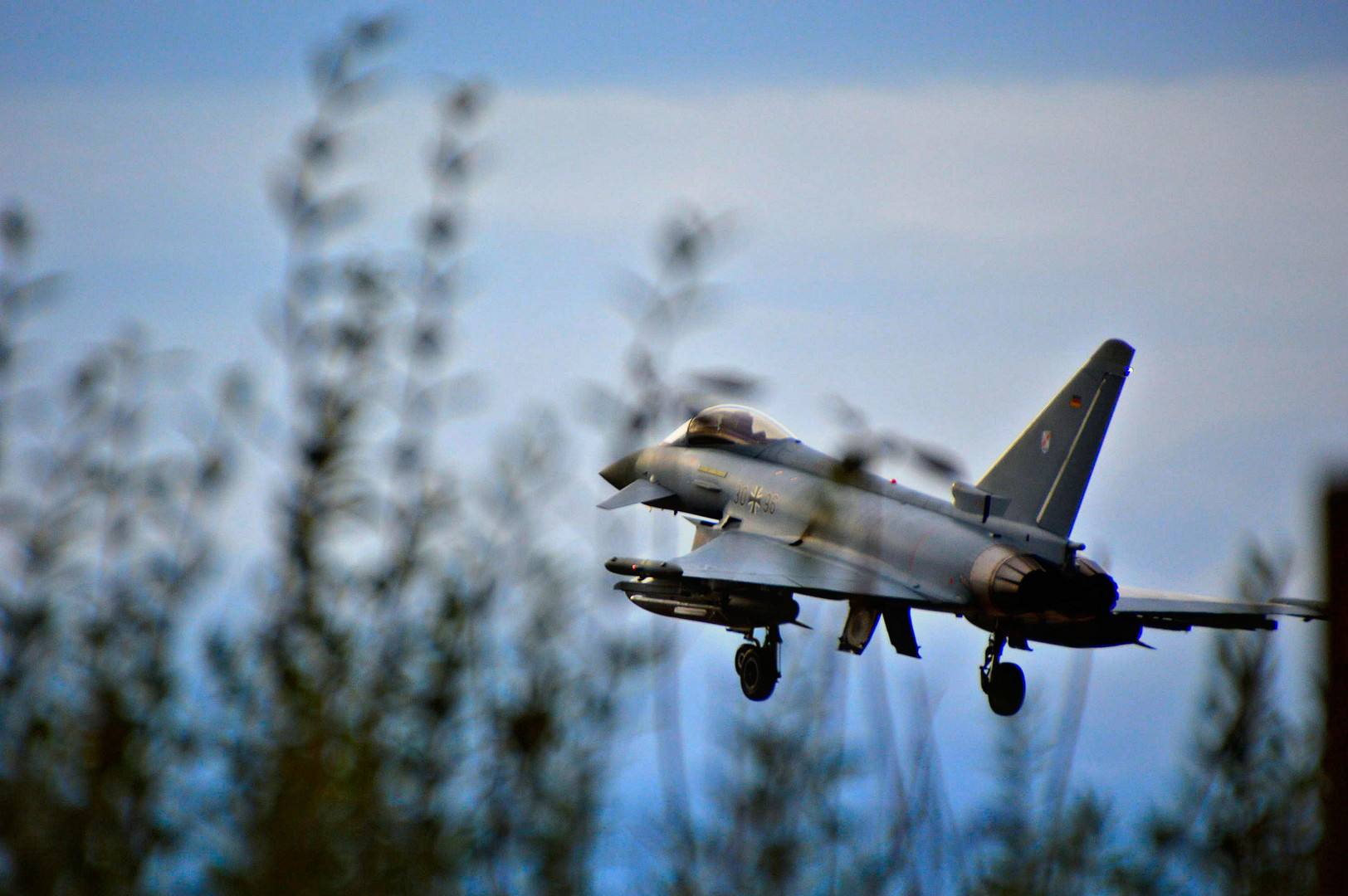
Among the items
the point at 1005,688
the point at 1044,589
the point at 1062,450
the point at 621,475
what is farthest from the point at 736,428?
the point at 1044,589

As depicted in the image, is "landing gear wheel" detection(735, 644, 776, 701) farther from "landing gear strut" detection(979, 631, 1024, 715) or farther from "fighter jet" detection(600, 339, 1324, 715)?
"landing gear strut" detection(979, 631, 1024, 715)

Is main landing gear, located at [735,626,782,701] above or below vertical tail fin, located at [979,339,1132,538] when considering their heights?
below

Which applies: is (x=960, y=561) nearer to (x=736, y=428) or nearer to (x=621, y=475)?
(x=736, y=428)

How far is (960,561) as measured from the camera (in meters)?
16.7

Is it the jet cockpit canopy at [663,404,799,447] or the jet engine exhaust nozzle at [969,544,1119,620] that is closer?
the jet engine exhaust nozzle at [969,544,1119,620]

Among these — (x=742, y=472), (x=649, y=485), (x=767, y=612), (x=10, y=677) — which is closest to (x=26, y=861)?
(x=10, y=677)

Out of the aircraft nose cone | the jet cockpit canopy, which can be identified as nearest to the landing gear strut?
the jet cockpit canopy

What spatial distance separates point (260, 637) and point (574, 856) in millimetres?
1049

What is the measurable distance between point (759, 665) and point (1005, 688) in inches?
131

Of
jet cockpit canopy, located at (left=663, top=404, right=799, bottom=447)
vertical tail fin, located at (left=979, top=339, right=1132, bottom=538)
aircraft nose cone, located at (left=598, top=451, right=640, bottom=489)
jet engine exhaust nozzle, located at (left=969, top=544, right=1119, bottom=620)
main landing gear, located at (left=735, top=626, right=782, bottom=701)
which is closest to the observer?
jet engine exhaust nozzle, located at (left=969, top=544, right=1119, bottom=620)

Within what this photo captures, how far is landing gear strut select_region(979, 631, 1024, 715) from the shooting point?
17688mm

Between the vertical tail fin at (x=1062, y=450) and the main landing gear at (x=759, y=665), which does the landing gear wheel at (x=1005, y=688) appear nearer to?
the vertical tail fin at (x=1062, y=450)

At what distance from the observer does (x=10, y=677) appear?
3.97 meters

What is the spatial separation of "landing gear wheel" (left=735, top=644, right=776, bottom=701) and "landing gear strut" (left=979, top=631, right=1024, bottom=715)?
2858 millimetres
